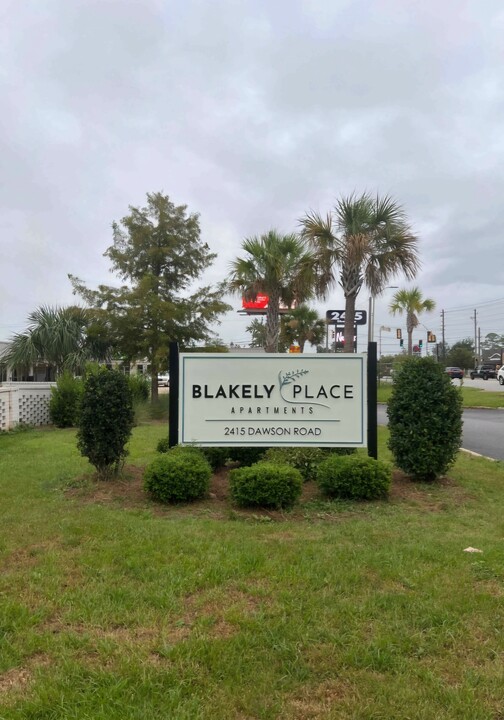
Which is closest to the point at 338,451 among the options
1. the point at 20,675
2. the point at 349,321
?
the point at 20,675

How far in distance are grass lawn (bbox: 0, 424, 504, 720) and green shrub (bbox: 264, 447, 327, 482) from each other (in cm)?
124

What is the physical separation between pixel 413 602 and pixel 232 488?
102 inches

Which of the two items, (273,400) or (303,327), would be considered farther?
(303,327)

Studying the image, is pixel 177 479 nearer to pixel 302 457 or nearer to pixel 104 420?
pixel 104 420

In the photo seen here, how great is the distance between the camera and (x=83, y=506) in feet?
17.9

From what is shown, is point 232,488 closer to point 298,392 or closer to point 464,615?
point 298,392

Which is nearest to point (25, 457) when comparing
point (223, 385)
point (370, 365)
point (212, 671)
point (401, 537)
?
point (223, 385)

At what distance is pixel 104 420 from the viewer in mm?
6230

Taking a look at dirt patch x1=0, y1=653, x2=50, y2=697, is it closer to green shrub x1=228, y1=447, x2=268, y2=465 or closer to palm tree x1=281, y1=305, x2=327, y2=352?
green shrub x1=228, y1=447, x2=268, y2=465

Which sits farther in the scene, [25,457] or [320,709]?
[25,457]

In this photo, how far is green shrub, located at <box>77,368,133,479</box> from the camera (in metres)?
6.27

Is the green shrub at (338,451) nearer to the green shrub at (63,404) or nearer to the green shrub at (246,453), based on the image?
the green shrub at (246,453)

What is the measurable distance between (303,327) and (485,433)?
67.8 ft

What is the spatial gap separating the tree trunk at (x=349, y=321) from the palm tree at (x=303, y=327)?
18.1 meters
